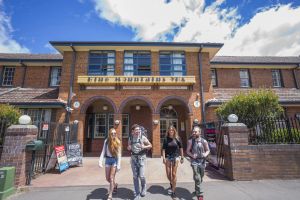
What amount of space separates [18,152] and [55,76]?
30.2 ft

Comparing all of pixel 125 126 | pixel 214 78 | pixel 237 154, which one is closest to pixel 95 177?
pixel 237 154

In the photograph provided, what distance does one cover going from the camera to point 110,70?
12000 mm

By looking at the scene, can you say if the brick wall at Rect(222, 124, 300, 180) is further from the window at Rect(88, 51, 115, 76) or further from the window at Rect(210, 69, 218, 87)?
the window at Rect(88, 51, 115, 76)

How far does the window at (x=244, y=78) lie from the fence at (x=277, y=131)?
785 centimetres

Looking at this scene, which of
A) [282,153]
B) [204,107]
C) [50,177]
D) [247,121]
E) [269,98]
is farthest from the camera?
[204,107]

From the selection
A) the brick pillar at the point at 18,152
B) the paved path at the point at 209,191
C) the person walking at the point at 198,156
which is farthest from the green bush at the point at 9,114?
the person walking at the point at 198,156

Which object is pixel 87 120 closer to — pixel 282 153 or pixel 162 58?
pixel 162 58

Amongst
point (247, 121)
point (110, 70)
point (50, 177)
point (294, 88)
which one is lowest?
point (50, 177)

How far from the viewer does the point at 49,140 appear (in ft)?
25.1

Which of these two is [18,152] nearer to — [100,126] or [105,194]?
[105,194]

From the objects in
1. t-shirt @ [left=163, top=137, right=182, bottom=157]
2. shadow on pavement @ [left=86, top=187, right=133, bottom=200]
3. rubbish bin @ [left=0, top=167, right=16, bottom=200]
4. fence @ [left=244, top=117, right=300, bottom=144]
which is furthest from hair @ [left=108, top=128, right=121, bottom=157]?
fence @ [left=244, top=117, right=300, bottom=144]

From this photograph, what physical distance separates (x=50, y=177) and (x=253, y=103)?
375 inches

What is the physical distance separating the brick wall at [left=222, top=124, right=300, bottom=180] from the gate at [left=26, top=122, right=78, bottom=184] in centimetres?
700

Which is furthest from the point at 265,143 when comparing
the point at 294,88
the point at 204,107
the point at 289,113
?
the point at 294,88
